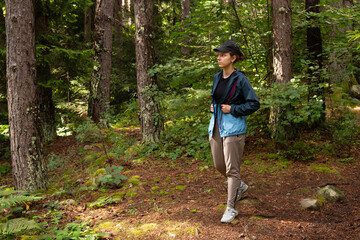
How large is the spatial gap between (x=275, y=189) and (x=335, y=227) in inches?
61.0

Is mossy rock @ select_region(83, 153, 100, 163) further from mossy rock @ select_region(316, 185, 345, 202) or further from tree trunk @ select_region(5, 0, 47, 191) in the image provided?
mossy rock @ select_region(316, 185, 345, 202)

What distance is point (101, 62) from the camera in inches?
421

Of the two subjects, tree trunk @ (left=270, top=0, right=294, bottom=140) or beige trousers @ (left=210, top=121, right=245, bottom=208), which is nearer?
beige trousers @ (left=210, top=121, right=245, bottom=208)

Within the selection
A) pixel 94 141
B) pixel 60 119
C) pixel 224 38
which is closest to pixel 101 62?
pixel 94 141

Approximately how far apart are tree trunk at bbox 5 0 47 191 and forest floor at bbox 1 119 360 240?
759 millimetres

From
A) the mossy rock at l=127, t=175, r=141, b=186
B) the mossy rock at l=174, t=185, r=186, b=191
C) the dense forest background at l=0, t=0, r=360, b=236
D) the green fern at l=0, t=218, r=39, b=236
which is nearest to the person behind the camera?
the green fern at l=0, t=218, r=39, b=236

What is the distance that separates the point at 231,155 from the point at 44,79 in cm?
751

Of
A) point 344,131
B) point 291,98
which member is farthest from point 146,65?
point 344,131

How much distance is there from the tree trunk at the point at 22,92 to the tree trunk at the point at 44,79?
2.70m

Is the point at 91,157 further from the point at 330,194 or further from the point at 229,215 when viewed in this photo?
the point at 330,194

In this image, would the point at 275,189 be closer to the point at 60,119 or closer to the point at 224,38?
the point at 224,38

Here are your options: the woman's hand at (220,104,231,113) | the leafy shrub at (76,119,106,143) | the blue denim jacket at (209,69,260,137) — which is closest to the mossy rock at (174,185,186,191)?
the blue denim jacket at (209,69,260,137)

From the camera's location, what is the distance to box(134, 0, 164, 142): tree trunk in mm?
7586

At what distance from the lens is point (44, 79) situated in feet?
28.5
